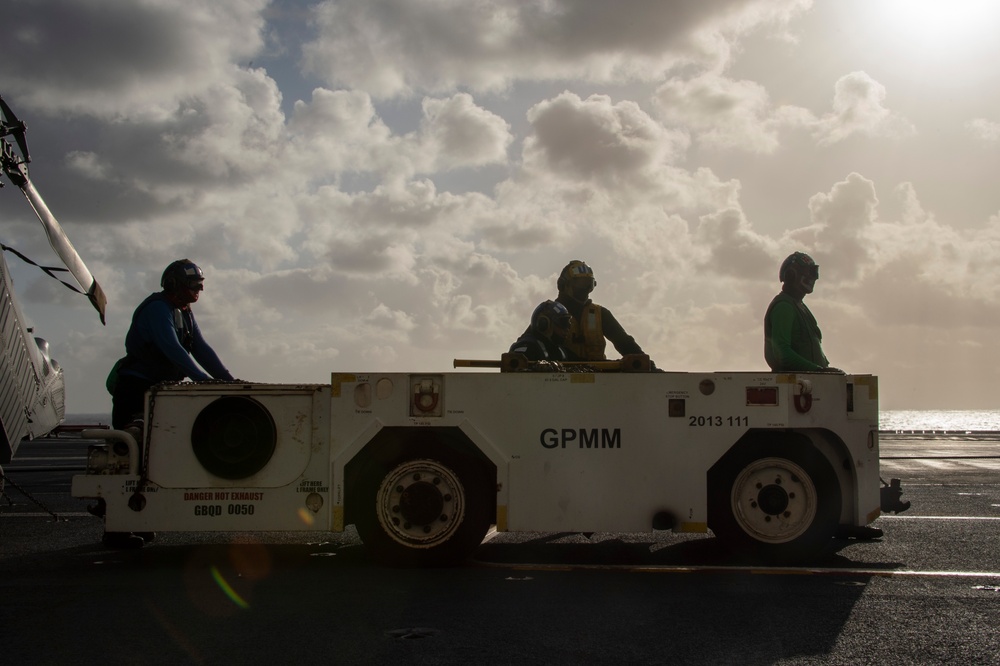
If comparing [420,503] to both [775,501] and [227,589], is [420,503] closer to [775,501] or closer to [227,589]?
[227,589]

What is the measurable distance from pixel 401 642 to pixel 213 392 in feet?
10.1

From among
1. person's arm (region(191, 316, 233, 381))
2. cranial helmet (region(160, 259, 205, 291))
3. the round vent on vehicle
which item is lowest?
the round vent on vehicle

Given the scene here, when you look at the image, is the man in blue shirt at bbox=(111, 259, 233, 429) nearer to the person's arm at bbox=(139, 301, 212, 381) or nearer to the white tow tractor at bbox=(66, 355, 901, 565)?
the person's arm at bbox=(139, 301, 212, 381)

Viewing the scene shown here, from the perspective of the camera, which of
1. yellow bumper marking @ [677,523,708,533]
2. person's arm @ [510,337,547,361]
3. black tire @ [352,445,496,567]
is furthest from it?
person's arm @ [510,337,547,361]

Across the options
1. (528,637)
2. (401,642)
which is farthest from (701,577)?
(401,642)

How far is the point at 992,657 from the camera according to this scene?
448 centimetres

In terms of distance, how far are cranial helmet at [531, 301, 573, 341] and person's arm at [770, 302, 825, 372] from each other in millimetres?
1856

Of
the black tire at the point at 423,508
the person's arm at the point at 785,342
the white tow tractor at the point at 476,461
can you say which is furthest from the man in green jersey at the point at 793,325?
the black tire at the point at 423,508

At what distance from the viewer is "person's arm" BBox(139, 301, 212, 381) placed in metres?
7.42

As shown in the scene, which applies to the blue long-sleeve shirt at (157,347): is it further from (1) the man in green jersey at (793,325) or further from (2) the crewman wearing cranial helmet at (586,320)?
(1) the man in green jersey at (793,325)

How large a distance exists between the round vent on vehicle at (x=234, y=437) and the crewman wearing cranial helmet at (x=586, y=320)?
3.40 m

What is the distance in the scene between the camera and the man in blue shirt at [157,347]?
295 inches

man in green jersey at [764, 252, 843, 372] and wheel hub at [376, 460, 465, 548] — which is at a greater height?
man in green jersey at [764, 252, 843, 372]

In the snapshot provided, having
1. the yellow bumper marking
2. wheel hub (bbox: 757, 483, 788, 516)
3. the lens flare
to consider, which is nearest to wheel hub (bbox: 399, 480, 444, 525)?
the lens flare
